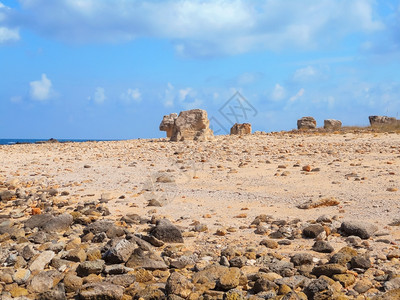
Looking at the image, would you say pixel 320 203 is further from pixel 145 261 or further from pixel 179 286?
pixel 179 286

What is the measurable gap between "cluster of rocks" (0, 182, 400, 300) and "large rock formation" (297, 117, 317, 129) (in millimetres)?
16062

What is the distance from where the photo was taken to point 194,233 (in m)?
4.98

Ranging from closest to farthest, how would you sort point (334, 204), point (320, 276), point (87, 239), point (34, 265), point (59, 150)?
point (320, 276), point (34, 265), point (87, 239), point (334, 204), point (59, 150)

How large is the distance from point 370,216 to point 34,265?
3.85 meters

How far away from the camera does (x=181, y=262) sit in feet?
13.4

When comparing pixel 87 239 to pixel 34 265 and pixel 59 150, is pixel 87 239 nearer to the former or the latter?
pixel 34 265

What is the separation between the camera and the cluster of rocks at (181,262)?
3453mm

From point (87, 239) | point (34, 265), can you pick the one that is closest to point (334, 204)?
point (87, 239)

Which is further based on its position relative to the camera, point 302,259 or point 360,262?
point 302,259

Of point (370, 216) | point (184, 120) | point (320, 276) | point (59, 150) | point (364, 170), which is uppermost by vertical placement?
point (184, 120)

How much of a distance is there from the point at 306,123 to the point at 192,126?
24.4 feet

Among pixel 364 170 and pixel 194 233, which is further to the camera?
pixel 364 170

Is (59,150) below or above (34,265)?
above

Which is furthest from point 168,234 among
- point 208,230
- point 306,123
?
point 306,123
